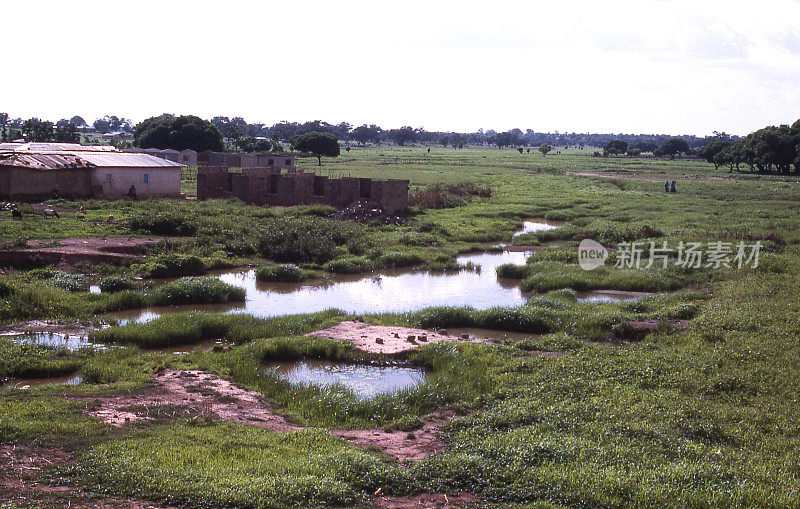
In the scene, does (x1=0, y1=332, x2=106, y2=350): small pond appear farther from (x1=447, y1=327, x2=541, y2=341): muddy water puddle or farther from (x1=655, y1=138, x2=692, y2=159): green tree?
(x1=655, y1=138, x2=692, y2=159): green tree

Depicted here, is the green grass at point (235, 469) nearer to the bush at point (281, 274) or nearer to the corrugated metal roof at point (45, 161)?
the bush at point (281, 274)

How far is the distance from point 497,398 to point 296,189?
86.8 ft

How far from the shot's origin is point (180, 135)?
71312 mm

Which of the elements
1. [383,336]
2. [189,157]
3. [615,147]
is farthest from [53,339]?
[615,147]

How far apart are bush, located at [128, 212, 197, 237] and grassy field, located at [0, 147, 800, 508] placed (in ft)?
6.98

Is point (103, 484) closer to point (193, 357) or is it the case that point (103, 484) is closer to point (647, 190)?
point (193, 357)

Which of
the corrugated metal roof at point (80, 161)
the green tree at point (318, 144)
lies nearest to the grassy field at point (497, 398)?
the corrugated metal roof at point (80, 161)

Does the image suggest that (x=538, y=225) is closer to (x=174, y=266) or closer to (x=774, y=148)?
(x=174, y=266)

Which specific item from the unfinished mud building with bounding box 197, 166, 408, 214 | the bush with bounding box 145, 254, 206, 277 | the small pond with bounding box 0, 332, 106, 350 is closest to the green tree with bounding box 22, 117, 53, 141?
the unfinished mud building with bounding box 197, 166, 408, 214

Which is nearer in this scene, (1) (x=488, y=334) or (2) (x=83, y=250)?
(1) (x=488, y=334)

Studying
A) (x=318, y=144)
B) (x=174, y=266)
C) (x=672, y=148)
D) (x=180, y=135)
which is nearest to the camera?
(x=174, y=266)

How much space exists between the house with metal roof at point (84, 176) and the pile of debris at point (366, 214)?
460 inches

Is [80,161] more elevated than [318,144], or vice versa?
[318,144]

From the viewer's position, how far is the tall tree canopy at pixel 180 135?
71.4 metres
